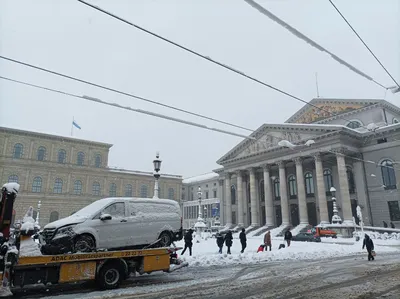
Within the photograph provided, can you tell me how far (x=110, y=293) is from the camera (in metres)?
8.00

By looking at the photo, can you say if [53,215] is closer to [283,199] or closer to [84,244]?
[283,199]

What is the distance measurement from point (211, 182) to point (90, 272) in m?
70.4

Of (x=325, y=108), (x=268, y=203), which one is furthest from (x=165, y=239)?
(x=325, y=108)

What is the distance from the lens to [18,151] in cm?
5803

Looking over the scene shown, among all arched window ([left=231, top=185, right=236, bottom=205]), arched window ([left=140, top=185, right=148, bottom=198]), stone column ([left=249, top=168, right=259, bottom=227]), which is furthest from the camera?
arched window ([left=140, top=185, right=148, bottom=198])

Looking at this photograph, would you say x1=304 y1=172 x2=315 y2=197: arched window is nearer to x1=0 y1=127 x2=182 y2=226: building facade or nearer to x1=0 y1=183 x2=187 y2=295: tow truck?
x1=0 y1=183 x2=187 y2=295: tow truck

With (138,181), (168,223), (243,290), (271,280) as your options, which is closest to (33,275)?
(168,223)

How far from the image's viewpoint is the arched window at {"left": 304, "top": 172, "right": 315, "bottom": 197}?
44250 mm

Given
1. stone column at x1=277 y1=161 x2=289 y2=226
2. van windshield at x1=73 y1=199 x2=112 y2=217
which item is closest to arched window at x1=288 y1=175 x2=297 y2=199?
stone column at x1=277 y1=161 x2=289 y2=226

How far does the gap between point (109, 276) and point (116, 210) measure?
203cm

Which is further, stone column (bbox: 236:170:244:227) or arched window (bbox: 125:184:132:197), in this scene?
arched window (bbox: 125:184:132:197)

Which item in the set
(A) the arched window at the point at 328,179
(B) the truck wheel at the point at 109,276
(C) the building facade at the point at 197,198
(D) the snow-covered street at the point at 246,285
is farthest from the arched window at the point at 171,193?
(B) the truck wheel at the point at 109,276

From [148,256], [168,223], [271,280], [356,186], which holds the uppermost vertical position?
[356,186]

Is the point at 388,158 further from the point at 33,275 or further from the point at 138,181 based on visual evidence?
the point at 138,181
